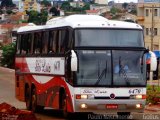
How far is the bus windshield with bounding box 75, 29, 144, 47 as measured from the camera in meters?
18.4

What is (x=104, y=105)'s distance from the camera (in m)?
18.0

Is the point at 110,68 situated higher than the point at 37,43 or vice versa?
the point at 110,68

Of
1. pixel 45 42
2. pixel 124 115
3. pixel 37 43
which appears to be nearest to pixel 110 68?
pixel 124 115

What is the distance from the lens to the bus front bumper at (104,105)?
17.9m

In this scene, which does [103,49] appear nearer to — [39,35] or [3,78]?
[39,35]

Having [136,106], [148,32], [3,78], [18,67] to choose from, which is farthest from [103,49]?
[148,32]

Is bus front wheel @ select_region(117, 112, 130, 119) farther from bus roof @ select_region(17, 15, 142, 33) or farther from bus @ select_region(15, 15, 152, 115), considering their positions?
bus roof @ select_region(17, 15, 142, 33)

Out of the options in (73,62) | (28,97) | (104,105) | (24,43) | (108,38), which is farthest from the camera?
(24,43)

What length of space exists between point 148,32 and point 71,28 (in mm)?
60936

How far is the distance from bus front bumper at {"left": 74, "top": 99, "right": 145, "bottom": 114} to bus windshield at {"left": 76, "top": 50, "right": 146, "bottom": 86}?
1.55ft

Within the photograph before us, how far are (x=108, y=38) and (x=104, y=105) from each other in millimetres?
1942

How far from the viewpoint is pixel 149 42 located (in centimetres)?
7906

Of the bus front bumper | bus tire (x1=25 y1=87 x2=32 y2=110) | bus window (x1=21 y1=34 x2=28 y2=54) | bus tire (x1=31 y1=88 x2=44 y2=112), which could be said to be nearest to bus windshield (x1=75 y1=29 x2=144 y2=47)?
the bus front bumper

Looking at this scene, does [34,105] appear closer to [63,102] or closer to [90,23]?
[63,102]
